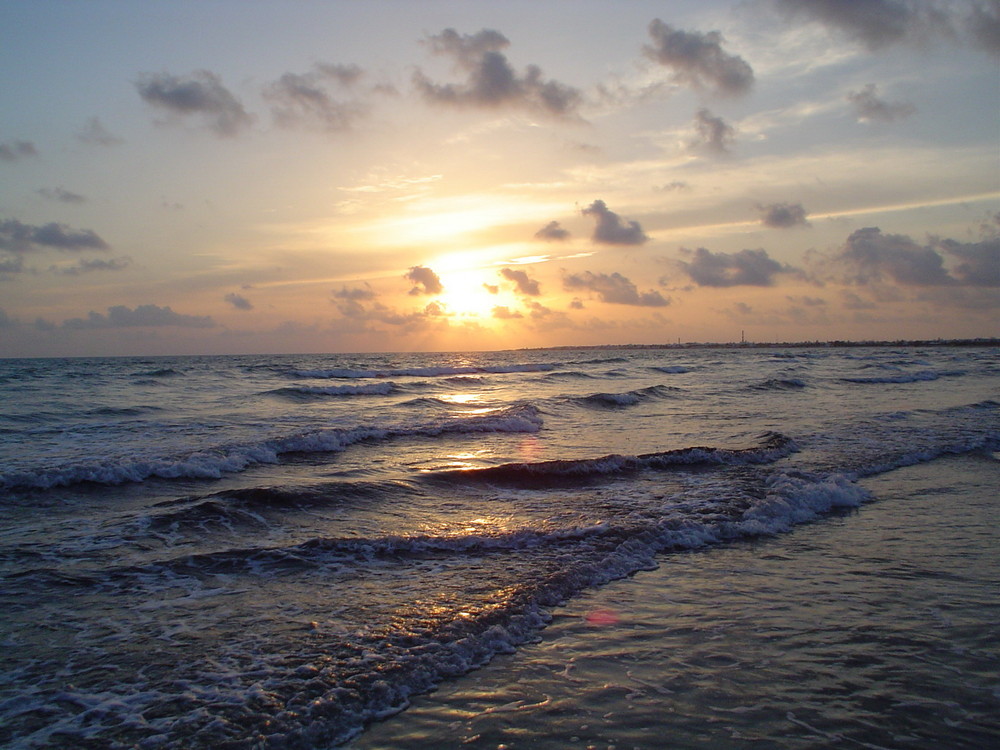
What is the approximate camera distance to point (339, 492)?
12586 millimetres

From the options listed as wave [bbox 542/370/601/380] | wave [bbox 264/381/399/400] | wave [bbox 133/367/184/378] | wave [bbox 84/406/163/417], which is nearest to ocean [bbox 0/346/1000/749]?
wave [bbox 84/406/163/417]

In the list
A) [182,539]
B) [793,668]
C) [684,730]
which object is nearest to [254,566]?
[182,539]

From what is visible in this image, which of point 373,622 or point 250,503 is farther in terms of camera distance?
point 250,503

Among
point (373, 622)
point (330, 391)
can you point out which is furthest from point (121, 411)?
point (373, 622)

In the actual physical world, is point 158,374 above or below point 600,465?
above

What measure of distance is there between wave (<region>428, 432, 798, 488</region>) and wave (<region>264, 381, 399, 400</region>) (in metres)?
21.5

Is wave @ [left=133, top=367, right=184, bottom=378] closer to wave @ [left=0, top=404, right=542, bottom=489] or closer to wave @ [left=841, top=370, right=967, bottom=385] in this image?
wave @ [left=0, top=404, right=542, bottom=489]

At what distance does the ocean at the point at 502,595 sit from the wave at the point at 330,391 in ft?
55.8

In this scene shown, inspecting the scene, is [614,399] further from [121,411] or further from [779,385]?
[121,411]

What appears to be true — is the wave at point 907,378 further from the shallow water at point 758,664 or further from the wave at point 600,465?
the shallow water at point 758,664

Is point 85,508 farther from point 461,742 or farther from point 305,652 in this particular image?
point 461,742

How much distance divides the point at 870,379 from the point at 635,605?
42259mm

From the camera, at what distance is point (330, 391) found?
123 feet

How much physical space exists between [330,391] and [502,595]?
32338mm
